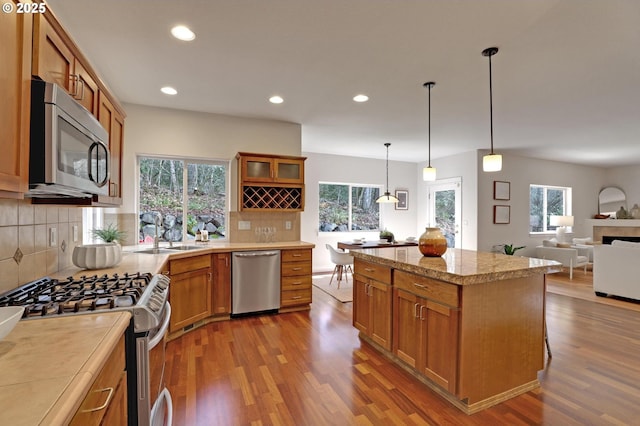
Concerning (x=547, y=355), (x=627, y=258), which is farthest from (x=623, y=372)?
(x=627, y=258)

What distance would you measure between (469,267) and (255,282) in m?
2.43

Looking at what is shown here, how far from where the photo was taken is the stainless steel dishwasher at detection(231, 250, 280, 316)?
3.66m

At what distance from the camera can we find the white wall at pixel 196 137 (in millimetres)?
3793

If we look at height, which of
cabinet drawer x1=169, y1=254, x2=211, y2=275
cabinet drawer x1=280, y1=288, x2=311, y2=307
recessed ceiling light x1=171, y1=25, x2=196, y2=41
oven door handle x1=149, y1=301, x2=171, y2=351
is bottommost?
cabinet drawer x1=280, y1=288, x2=311, y2=307

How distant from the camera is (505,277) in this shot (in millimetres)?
2008

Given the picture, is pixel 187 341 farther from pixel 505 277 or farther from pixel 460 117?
pixel 460 117

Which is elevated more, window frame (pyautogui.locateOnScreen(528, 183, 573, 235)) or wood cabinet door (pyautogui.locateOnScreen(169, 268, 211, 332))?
window frame (pyautogui.locateOnScreen(528, 183, 573, 235))

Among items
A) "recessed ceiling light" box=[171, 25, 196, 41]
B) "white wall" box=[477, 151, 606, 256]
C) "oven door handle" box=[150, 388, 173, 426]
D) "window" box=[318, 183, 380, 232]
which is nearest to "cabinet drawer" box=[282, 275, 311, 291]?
"oven door handle" box=[150, 388, 173, 426]

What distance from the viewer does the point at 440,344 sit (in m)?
2.09

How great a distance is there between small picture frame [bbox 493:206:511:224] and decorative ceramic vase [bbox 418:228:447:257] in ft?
15.3

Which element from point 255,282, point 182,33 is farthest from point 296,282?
point 182,33

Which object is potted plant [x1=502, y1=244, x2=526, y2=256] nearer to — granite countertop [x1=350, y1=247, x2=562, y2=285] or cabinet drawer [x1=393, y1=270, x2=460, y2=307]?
granite countertop [x1=350, y1=247, x2=562, y2=285]

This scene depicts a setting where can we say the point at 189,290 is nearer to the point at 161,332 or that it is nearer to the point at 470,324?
the point at 161,332

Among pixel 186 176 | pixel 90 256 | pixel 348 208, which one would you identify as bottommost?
pixel 90 256
